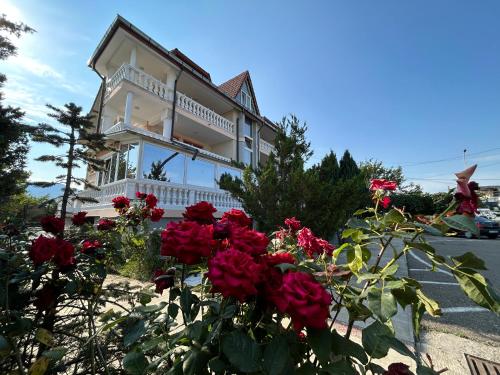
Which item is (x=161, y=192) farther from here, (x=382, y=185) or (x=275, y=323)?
(x=275, y=323)

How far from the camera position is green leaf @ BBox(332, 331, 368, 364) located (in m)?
0.74

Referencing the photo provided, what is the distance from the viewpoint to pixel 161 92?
1010 centimetres

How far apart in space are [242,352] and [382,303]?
1.50 feet

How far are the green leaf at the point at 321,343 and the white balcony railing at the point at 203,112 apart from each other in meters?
11.4

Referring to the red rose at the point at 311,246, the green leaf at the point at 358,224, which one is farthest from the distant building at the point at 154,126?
the green leaf at the point at 358,224

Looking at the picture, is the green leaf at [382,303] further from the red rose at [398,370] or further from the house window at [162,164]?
the house window at [162,164]

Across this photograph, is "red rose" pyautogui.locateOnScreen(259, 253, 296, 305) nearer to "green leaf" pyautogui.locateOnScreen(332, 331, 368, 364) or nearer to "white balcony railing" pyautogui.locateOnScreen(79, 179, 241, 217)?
"green leaf" pyautogui.locateOnScreen(332, 331, 368, 364)

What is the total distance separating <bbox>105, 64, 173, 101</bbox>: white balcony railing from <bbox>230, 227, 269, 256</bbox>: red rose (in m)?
9.87

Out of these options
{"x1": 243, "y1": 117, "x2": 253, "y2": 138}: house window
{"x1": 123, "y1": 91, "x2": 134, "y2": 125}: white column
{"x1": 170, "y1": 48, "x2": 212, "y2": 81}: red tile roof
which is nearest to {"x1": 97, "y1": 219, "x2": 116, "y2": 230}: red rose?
{"x1": 123, "y1": 91, "x2": 134, "y2": 125}: white column

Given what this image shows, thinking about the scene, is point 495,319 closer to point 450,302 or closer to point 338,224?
Answer: point 450,302

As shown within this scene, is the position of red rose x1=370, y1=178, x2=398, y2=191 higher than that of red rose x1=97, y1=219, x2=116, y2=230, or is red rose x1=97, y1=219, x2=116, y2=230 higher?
red rose x1=370, y1=178, x2=398, y2=191

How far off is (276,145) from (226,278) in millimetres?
5777

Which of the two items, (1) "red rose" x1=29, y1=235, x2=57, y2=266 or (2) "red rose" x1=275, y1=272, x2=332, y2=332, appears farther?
(1) "red rose" x1=29, y1=235, x2=57, y2=266

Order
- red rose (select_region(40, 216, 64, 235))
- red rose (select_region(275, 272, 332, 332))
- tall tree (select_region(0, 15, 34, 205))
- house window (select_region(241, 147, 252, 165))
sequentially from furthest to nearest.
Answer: house window (select_region(241, 147, 252, 165)), tall tree (select_region(0, 15, 34, 205)), red rose (select_region(40, 216, 64, 235)), red rose (select_region(275, 272, 332, 332))
